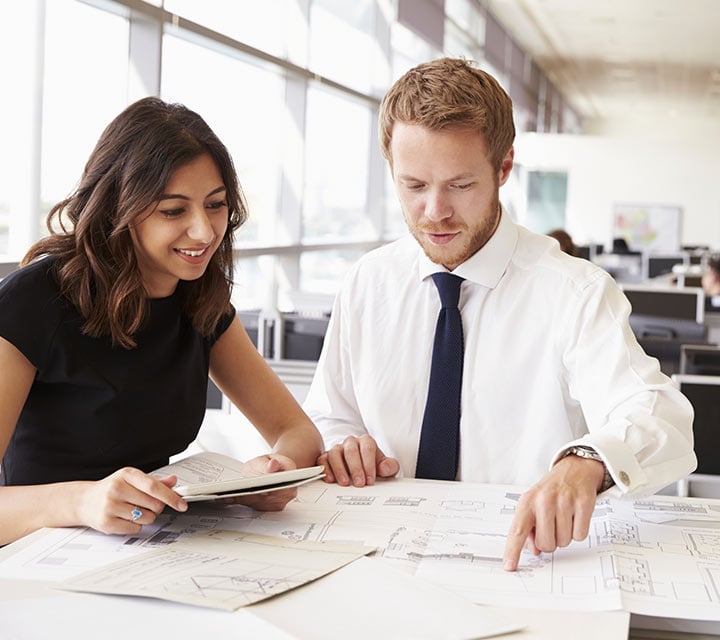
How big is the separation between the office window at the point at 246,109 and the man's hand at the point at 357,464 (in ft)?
14.0

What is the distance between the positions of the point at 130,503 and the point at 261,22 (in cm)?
611

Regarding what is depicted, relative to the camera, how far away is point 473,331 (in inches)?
72.4

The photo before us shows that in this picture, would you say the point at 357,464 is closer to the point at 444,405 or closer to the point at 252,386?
the point at 444,405

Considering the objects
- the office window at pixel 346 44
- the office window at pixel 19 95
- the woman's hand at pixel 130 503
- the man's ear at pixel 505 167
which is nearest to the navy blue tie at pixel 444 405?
the man's ear at pixel 505 167

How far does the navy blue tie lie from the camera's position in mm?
1818

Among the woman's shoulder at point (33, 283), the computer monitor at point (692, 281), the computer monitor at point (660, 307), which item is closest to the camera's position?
the woman's shoulder at point (33, 283)

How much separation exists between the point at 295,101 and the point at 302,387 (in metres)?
4.95

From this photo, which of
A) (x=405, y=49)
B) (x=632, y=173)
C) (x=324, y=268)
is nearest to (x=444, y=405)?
(x=324, y=268)

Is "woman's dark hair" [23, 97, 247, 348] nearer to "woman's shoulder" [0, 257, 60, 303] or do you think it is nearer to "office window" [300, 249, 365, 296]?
"woman's shoulder" [0, 257, 60, 303]

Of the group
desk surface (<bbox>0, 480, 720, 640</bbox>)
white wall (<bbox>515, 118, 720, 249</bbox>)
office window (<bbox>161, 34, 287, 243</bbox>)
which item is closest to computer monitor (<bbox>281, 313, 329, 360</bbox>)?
desk surface (<bbox>0, 480, 720, 640</bbox>)

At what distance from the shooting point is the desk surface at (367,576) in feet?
3.49

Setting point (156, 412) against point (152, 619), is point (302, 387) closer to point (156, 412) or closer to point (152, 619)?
point (156, 412)

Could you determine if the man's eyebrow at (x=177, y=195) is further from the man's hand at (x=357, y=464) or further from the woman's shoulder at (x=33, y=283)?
the man's hand at (x=357, y=464)

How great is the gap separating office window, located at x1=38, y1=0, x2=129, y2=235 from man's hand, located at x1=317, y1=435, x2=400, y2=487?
2.93 meters
